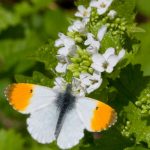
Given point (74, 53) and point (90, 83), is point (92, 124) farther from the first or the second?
point (74, 53)

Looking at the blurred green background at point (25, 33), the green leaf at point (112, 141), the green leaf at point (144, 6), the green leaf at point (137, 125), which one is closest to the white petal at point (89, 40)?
the green leaf at point (137, 125)

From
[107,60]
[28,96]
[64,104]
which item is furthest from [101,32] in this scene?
[28,96]

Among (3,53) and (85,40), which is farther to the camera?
(3,53)

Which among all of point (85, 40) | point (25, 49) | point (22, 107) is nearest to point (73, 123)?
point (22, 107)

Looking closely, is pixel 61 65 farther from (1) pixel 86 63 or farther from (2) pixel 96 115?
(2) pixel 96 115

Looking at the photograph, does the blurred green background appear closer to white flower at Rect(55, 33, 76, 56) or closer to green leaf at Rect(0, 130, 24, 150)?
green leaf at Rect(0, 130, 24, 150)

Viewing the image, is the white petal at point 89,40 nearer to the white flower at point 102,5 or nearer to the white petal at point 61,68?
the white petal at point 61,68
